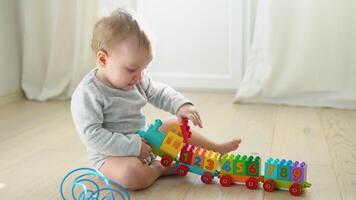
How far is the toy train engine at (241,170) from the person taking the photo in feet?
3.60

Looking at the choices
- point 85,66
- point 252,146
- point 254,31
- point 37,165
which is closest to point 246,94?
point 254,31

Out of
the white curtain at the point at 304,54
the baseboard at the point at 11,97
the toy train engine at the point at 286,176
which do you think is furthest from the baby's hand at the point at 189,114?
the baseboard at the point at 11,97

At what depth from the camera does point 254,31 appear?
6.53 feet

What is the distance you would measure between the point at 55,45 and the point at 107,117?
1127mm

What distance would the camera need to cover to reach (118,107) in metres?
1.18

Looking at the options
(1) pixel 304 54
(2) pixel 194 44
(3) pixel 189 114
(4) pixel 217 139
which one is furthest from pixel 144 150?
(2) pixel 194 44

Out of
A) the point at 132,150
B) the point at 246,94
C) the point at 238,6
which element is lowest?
the point at 246,94

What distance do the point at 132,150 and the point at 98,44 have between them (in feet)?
0.86

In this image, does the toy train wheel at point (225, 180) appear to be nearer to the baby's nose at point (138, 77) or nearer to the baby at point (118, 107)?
the baby at point (118, 107)

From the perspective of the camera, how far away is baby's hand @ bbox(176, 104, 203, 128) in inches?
47.1

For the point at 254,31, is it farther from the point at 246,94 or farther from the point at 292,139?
the point at 292,139

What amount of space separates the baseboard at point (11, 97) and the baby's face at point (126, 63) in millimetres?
1147

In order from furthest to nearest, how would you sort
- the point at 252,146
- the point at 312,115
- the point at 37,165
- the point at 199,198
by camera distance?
the point at 312,115 < the point at 252,146 < the point at 37,165 < the point at 199,198

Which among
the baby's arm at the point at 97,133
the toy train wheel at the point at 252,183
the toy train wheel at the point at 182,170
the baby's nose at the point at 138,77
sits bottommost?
the toy train wheel at the point at 182,170
